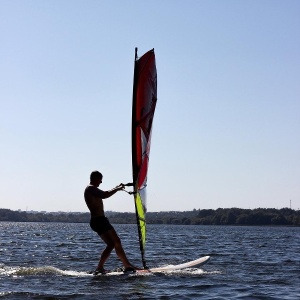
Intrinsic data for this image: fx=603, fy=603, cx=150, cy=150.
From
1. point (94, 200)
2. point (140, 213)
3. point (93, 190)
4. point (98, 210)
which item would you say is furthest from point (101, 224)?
point (140, 213)

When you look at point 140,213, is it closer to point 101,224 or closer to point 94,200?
point 101,224

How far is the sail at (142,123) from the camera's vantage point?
38.8ft

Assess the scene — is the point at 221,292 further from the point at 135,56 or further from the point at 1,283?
the point at 135,56

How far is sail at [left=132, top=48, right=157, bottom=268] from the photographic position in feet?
38.8

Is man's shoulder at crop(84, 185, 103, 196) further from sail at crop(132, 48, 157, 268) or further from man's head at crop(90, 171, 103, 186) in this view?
sail at crop(132, 48, 157, 268)

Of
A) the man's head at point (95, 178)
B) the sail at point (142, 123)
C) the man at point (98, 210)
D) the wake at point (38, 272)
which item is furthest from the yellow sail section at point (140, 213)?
the wake at point (38, 272)

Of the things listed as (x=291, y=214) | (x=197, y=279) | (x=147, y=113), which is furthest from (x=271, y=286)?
(x=291, y=214)

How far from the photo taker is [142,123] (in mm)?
→ 12250

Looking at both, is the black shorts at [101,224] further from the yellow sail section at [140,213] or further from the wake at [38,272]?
the wake at [38,272]

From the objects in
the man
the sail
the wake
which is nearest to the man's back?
the man

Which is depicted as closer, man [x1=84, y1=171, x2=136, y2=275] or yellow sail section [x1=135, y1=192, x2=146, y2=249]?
man [x1=84, y1=171, x2=136, y2=275]

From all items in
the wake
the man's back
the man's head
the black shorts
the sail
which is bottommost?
the wake

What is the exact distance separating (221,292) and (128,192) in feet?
9.12

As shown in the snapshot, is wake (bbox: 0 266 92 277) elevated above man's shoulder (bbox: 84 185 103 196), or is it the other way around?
man's shoulder (bbox: 84 185 103 196)
